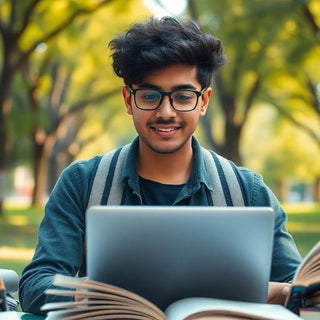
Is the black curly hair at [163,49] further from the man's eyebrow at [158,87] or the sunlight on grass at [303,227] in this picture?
the sunlight on grass at [303,227]

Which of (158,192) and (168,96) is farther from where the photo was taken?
(158,192)

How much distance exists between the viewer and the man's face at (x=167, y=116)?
2.47 meters

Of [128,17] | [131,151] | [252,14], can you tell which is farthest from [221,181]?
[128,17]

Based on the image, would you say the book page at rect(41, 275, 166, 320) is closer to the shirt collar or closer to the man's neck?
the shirt collar

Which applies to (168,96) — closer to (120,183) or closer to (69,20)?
(120,183)

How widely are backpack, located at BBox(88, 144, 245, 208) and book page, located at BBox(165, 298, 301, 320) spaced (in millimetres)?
690

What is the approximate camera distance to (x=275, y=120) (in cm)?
3419

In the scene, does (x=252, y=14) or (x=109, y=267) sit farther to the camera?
(x=252, y=14)

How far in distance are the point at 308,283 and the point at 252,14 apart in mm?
15869

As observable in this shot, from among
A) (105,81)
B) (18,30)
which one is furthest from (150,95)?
(105,81)

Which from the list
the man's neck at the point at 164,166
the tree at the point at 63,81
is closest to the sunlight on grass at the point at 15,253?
the man's neck at the point at 164,166

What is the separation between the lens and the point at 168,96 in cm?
246

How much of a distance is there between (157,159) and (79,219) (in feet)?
1.10

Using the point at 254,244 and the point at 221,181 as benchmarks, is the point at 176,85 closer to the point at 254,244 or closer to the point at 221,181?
the point at 221,181
